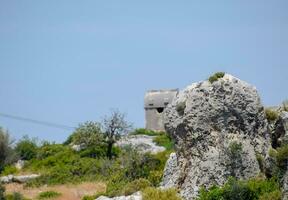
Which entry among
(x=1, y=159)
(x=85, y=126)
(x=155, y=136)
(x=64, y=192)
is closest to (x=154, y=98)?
(x=155, y=136)

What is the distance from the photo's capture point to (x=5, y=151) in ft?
153

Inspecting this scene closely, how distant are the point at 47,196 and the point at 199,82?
12.2m

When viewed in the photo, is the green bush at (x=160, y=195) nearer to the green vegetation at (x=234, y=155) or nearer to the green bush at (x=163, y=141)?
the green vegetation at (x=234, y=155)

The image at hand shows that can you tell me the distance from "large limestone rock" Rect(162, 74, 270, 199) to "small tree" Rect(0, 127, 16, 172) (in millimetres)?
22990

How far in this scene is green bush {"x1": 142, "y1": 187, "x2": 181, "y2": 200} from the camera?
23.8 metres

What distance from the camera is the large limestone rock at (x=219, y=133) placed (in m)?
23.9

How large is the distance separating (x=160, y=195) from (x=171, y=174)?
9.02ft

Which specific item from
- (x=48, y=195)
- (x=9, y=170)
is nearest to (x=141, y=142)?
(x=9, y=170)

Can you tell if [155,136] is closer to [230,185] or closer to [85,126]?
[85,126]

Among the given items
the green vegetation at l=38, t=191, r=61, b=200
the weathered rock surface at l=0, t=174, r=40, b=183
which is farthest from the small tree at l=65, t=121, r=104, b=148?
the green vegetation at l=38, t=191, r=61, b=200

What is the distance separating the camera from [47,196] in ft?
110

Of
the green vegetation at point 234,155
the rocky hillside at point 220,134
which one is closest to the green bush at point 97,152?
the rocky hillside at point 220,134

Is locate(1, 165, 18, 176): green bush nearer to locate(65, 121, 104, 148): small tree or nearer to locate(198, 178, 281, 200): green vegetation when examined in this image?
locate(65, 121, 104, 148): small tree

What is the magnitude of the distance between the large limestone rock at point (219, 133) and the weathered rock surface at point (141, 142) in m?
20.0
